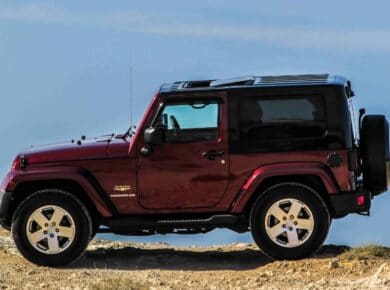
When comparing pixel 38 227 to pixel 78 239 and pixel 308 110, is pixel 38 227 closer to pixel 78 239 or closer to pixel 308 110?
pixel 78 239

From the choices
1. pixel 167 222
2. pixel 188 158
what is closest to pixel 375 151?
pixel 188 158

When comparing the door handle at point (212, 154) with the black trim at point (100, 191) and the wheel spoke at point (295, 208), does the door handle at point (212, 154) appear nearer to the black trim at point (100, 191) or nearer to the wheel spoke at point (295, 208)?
the wheel spoke at point (295, 208)

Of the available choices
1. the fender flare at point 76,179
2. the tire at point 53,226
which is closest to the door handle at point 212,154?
the fender flare at point 76,179

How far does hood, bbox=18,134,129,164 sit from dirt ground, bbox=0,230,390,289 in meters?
1.34

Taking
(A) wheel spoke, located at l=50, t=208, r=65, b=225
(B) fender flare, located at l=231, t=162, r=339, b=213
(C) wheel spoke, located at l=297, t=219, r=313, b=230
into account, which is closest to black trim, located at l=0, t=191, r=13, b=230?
(A) wheel spoke, located at l=50, t=208, r=65, b=225

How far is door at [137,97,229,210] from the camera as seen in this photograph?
1079 centimetres

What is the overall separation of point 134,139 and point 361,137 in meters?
2.82

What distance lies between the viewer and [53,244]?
11.0 m

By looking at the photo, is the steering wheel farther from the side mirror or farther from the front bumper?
the front bumper

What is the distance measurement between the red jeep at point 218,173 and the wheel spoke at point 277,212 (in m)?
0.01

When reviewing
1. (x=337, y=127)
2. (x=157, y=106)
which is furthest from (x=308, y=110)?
(x=157, y=106)

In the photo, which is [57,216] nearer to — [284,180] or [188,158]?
[188,158]

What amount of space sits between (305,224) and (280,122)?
1253 mm

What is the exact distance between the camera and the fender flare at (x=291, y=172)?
10.6m
